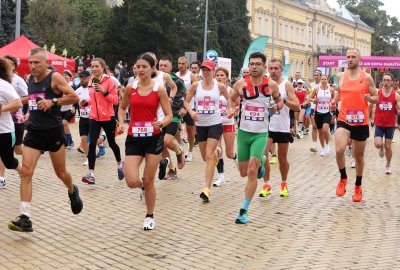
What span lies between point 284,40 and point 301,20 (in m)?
6.51

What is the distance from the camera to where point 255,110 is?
920cm

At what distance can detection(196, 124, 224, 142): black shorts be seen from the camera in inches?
428

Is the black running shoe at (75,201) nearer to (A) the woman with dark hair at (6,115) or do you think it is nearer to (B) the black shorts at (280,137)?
(A) the woman with dark hair at (6,115)

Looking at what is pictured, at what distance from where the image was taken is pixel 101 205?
968 centimetres

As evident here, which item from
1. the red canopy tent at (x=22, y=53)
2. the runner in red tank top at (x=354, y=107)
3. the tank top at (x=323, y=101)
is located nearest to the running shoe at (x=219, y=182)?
the runner in red tank top at (x=354, y=107)

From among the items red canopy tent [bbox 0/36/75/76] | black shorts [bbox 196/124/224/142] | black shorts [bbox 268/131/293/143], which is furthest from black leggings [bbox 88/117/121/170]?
red canopy tent [bbox 0/36/75/76]

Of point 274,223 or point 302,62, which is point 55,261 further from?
point 302,62

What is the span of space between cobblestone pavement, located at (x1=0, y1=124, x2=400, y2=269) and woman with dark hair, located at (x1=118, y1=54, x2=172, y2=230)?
58cm

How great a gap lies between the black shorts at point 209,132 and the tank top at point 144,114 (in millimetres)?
2764


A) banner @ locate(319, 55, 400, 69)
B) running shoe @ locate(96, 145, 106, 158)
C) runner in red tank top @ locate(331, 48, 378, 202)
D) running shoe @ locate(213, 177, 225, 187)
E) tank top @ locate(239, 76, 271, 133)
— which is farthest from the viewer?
banner @ locate(319, 55, 400, 69)

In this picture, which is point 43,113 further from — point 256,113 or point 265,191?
point 265,191

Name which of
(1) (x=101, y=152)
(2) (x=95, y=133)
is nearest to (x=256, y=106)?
(2) (x=95, y=133)

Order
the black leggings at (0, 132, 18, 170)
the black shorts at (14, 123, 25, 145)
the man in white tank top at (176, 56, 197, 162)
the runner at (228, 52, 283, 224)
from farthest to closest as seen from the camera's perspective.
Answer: the man in white tank top at (176, 56, 197, 162) → the black shorts at (14, 123, 25, 145) → the runner at (228, 52, 283, 224) → the black leggings at (0, 132, 18, 170)

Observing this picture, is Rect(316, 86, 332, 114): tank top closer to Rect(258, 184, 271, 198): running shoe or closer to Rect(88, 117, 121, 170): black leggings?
Rect(258, 184, 271, 198): running shoe
